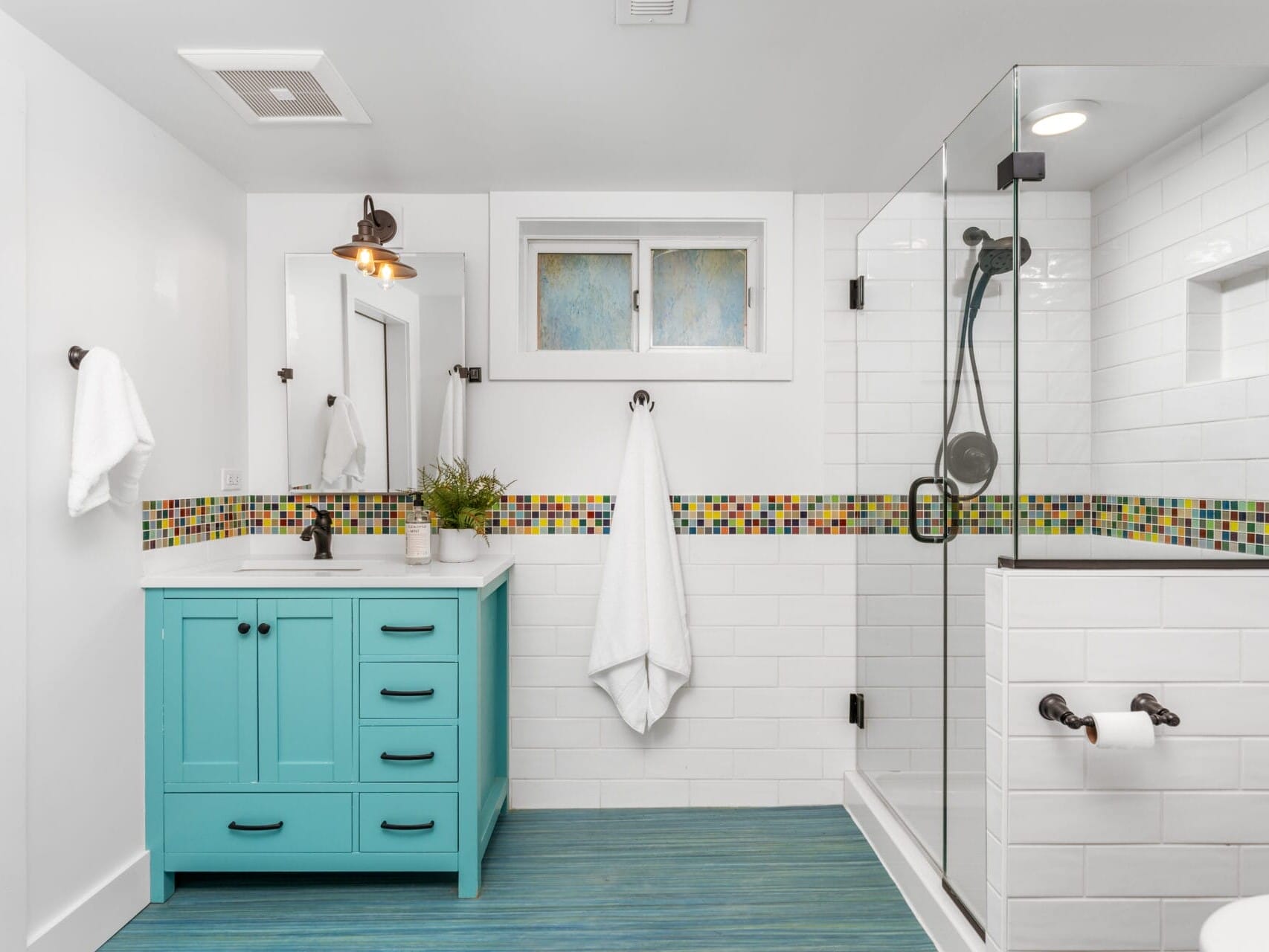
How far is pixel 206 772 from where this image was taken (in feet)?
7.06

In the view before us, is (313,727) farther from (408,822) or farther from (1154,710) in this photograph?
(1154,710)

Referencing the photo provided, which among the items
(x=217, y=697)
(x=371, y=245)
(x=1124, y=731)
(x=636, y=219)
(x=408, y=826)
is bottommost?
(x=408, y=826)

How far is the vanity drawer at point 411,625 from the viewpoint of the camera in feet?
7.04

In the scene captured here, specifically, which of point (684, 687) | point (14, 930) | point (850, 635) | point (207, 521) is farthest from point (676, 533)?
point (14, 930)

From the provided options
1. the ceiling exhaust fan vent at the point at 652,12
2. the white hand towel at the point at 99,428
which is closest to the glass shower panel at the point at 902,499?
the ceiling exhaust fan vent at the point at 652,12

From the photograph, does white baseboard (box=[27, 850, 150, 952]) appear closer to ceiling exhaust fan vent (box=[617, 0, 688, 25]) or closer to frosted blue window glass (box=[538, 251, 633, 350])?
frosted blue window glass (box=[538, 251, 633, 350])

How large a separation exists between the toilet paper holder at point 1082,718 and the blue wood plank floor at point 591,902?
803mm

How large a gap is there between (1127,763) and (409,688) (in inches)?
68.8

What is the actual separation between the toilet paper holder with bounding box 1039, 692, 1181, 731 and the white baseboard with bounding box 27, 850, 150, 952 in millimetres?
2272

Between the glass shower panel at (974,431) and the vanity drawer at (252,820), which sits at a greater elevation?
the glass shower panel at (974,431)

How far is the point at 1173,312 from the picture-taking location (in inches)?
61.7

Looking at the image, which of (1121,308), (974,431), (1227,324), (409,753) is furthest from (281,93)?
(1227,324)

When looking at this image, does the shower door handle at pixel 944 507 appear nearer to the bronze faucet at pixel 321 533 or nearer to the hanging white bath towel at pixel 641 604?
the hanging white bath towel at pixel 641 604

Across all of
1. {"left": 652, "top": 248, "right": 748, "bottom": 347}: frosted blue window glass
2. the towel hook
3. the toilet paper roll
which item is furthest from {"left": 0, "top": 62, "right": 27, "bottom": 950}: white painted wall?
the toilet paper roll
